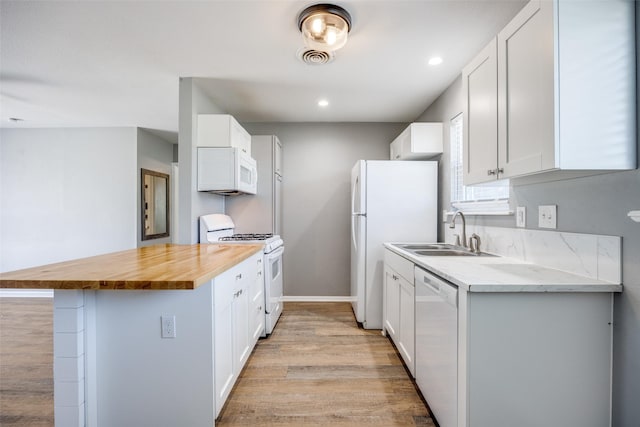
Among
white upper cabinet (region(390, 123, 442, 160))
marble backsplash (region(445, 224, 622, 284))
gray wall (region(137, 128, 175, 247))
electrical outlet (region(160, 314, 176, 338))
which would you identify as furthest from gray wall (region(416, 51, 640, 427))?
gray wall (region(137, 128, 175, 247))

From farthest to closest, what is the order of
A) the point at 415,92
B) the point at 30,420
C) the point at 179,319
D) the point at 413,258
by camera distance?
the point at 415,92 < the point at 413,258 < the point at 30,420 < the point at 179,319

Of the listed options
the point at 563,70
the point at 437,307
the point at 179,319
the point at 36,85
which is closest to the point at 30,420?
the point at 179,319

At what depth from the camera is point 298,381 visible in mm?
2047

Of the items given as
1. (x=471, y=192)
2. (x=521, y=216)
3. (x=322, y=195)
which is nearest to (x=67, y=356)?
(x=521, y=216)

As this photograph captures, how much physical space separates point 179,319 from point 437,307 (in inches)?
52.1

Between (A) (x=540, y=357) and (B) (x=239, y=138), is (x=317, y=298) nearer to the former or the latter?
(B) (x=239, y=138)

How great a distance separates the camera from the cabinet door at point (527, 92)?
1.16 meters

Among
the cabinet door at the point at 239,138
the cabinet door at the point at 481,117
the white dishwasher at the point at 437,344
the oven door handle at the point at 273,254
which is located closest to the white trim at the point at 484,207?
the cabinet door at the point at 481,117

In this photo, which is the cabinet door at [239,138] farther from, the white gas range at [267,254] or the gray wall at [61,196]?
the gray wall at [61,196]

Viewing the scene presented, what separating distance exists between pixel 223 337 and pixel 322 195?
257 cm

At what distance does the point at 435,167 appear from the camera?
2.88m

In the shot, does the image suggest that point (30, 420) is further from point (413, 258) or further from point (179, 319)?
point (413, 258)

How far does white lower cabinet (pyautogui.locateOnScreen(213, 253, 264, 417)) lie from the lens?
Answer: 5.16 ft

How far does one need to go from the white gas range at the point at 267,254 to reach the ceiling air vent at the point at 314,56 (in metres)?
1.62
